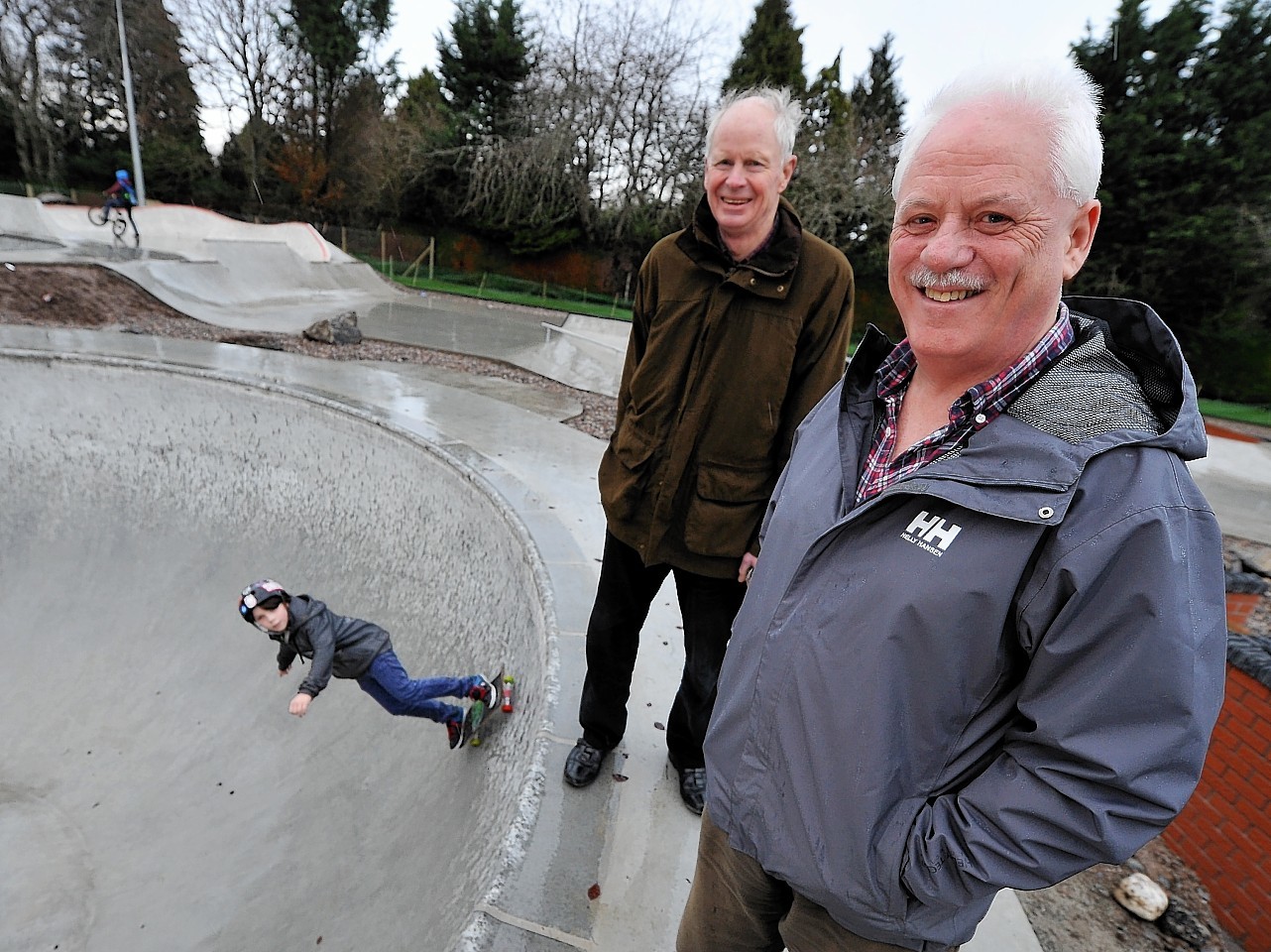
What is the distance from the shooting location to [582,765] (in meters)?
2.18

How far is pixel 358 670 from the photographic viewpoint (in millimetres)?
3002

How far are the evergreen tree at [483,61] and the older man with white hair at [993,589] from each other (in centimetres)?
2543

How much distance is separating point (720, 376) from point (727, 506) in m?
0.39

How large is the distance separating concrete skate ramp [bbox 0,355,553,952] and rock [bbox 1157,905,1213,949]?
97.5 inches

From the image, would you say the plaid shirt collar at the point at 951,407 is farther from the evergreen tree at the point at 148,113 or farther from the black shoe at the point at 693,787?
the evergreen tree at the point at 148,113

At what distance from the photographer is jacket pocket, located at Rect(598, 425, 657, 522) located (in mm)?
1965

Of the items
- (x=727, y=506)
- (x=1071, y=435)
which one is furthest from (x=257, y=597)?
(x=1071, y=435)

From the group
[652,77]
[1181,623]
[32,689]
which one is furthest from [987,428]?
[652,77]

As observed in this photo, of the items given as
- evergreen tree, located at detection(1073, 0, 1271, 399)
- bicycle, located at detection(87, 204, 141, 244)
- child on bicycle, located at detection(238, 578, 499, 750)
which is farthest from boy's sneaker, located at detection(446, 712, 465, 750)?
evergreen tree, located at detection(1073, 0, 1271, 399)

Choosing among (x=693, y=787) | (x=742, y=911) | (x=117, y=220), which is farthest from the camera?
(x=117, y=220)

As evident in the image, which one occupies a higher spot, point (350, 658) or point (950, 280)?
point (950, 280)

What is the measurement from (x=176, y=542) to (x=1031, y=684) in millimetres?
6277

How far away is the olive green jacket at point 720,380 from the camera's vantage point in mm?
1795

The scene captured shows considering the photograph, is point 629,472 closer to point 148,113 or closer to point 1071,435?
point 1071,435
